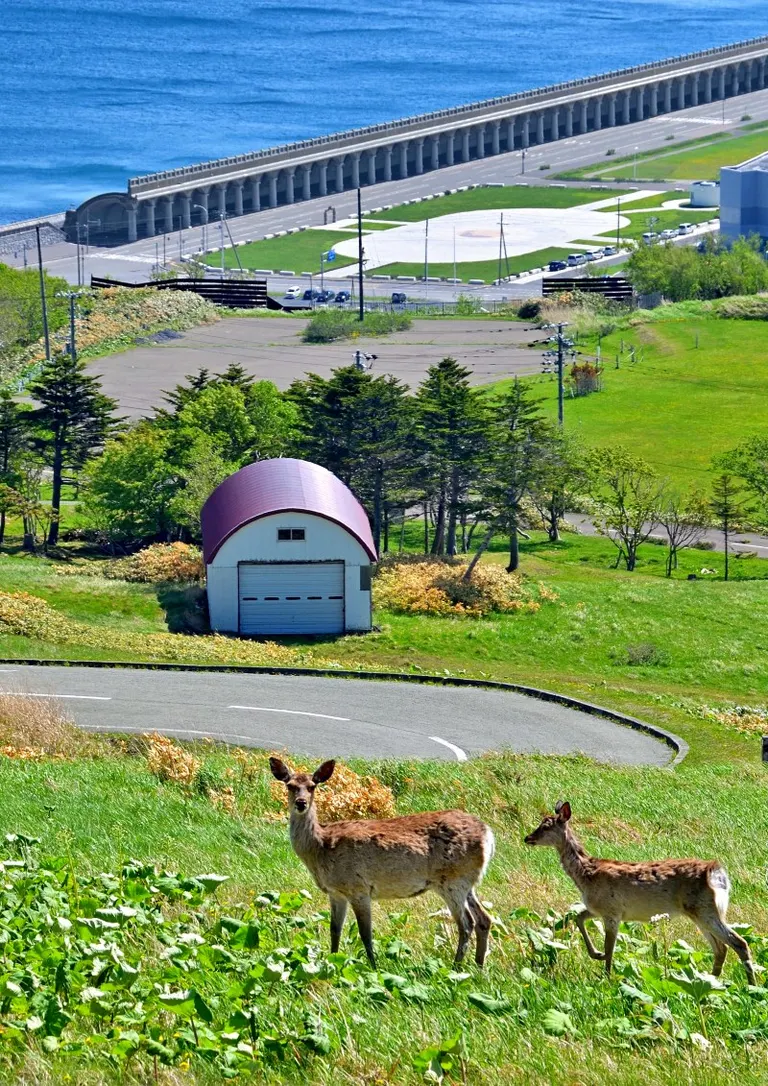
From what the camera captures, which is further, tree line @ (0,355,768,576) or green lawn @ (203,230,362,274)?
green lawn @ (203,230,362,274)

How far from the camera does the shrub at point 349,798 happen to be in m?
23.6

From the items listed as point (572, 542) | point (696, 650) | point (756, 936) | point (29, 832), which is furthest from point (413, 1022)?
point (572, 542)

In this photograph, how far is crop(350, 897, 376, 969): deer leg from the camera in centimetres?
1380

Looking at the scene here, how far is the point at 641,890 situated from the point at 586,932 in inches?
24.8

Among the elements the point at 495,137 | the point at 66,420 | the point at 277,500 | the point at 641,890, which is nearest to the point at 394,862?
the point at 641,890

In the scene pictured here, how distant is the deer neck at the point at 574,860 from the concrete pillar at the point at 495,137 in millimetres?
187495

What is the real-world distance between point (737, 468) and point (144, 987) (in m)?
67.5

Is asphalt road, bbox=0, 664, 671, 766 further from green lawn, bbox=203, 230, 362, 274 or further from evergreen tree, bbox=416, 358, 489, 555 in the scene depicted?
green lawn, bbox=203, 230, 362, 274

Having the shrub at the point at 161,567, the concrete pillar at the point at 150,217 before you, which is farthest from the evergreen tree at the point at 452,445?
the concrete pillar at the point at 150,217

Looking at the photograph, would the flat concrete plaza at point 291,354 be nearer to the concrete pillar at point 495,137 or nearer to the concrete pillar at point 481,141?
the concrete pillar at point 481,141

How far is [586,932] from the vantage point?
566 inches

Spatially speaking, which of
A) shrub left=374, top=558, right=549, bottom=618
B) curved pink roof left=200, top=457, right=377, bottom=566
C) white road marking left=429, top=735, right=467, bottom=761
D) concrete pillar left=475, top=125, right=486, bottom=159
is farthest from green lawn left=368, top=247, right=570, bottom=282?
white road marking left=429, top=735, right=467, bottom=761

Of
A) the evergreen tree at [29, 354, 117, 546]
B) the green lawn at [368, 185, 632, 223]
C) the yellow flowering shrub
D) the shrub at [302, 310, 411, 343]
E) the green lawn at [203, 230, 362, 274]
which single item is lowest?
the yellow flowering shrub

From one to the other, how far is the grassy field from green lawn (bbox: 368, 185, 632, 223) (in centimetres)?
808
